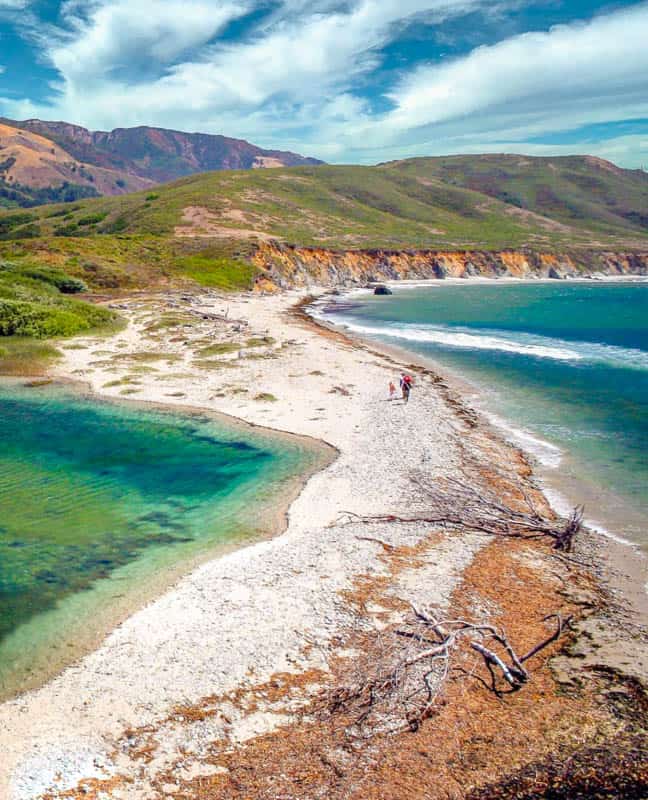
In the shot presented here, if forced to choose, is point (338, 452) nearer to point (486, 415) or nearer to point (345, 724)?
point (486, 415)

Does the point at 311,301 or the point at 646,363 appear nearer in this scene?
the point at 646,363

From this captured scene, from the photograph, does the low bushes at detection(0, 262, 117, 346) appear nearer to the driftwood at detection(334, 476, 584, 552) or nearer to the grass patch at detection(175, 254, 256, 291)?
the grass patch at detection(175, 254, 256, 291)

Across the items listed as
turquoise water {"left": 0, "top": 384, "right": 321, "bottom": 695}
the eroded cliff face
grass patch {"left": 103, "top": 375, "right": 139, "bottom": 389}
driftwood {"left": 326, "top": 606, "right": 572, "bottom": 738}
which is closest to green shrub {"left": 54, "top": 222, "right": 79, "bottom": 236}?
the eroded cliff face

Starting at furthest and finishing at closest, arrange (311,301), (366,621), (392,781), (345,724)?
(311,301)
(366,621)
(345,724)
(392,781)

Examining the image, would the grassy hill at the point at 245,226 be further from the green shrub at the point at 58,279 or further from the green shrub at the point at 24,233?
the green shrub at the point at 58,279

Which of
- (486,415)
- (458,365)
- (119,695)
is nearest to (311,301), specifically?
(458,365)

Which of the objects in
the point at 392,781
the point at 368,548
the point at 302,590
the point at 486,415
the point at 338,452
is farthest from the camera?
the point at 486,415
